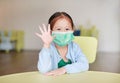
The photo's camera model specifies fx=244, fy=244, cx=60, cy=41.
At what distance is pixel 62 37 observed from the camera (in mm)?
1291

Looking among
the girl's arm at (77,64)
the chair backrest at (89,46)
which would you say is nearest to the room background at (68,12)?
the chair backrest at (89,46)

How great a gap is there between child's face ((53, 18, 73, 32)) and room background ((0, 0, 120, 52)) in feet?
16.2

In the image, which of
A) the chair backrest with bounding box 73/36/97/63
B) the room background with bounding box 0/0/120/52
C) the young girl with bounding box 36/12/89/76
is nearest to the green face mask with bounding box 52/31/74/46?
the young girl with bounding box 36/12/89/76

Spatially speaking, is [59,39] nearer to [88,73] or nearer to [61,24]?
[61,24]

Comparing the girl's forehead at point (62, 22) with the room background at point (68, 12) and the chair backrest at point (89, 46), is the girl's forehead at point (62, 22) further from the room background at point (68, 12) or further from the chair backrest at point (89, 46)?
the room background at point (68, 12)

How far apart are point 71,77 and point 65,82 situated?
0.09 meters

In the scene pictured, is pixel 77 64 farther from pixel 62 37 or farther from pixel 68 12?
pixel 68 12

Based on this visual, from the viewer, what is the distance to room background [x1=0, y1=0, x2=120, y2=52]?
612cm

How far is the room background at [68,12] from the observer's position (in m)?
6.12

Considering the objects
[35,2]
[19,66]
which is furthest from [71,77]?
[35,2]

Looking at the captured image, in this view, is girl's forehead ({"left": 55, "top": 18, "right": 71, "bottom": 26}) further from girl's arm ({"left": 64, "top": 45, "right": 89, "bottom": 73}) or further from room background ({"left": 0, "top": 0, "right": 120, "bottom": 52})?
room background ({"left": 0, "top": 0, "right": 120, "bottom": 52})

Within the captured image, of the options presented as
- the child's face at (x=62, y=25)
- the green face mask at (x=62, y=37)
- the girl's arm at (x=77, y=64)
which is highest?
the child's face at (x=62, y=25)

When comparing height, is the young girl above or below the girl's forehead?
below

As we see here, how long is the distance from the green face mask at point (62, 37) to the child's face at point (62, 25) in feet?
0.09
